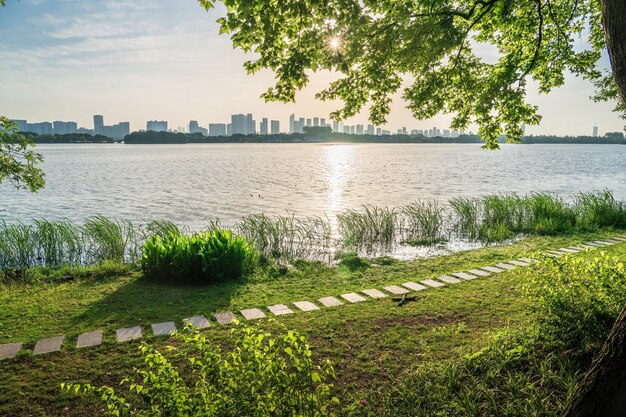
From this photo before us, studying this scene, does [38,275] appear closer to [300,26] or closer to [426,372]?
[300,26]

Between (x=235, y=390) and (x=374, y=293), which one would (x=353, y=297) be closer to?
(x=374, y=293)

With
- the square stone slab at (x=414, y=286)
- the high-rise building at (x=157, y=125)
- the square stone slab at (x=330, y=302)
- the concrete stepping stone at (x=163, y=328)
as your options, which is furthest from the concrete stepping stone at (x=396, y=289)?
the high-rise building at (x=157, y=125)

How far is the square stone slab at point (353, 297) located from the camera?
6660 mm

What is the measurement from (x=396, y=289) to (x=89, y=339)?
16.1 ft

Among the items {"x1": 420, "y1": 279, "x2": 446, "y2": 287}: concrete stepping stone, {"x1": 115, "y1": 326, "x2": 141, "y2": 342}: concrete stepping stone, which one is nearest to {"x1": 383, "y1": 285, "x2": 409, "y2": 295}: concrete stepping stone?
{"x1": 420, "y1": 279, "x2": 446, "y2": 287}: concrete stepping stone

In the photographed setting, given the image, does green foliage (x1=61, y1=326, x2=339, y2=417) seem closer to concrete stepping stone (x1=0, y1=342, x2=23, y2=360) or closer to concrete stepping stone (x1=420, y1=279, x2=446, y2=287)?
concrete stepping stone (x1=0, y1=342, x2=23, y2=360)

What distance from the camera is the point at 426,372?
12.8 feet

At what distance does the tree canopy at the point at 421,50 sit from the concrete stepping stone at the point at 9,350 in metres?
4.53

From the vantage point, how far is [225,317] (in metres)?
5.89

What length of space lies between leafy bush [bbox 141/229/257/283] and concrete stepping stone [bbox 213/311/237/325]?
2213 mm

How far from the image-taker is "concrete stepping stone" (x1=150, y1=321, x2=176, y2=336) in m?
5.32

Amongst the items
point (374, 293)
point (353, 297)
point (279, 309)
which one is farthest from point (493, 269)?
point (279, 309)

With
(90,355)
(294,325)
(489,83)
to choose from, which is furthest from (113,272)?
(489,83)

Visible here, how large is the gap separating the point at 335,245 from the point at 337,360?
8.55 m
